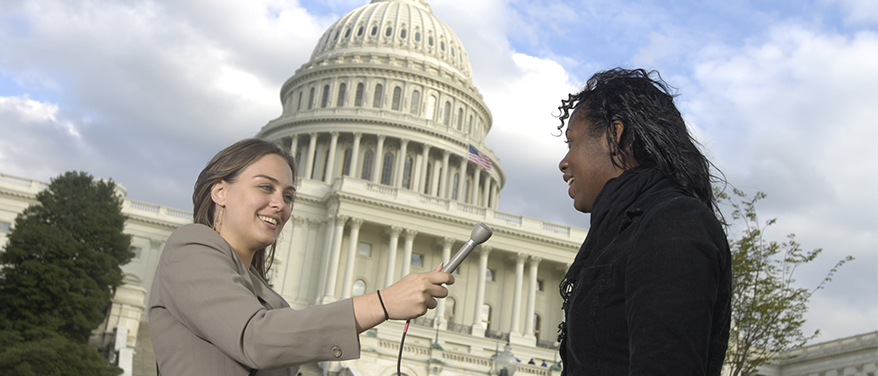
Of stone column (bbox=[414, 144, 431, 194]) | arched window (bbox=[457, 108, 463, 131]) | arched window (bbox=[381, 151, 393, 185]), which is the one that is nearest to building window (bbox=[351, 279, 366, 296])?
stone column (bbox=[414, 144, 431, 194])

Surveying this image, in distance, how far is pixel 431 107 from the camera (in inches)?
3036

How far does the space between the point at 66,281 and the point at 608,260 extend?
3239 cm

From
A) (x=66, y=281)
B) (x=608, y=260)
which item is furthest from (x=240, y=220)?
(x=66, y=281)

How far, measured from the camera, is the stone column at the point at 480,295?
176 ft

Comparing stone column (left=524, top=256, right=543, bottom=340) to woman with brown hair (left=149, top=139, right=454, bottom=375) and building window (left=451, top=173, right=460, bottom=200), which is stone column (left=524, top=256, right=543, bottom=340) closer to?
building window (left=451, top=173, right=460, bottom=200)

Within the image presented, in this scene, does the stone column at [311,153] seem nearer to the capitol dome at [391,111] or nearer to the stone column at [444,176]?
the capitol dome at [391,111]

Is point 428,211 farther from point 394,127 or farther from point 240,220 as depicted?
point 240,220

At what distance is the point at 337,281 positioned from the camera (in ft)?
176

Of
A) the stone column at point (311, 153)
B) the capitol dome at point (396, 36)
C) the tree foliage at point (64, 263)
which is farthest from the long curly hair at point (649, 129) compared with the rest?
the capitol dome at point (396, 36)

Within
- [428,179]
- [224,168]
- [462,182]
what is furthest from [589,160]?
[462,182]

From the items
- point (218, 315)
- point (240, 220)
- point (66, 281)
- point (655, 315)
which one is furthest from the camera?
point (66, 281)

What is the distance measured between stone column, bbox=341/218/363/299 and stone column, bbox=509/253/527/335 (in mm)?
11956

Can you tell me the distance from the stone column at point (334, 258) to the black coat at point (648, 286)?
48379mm

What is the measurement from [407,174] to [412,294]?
2743 inches
